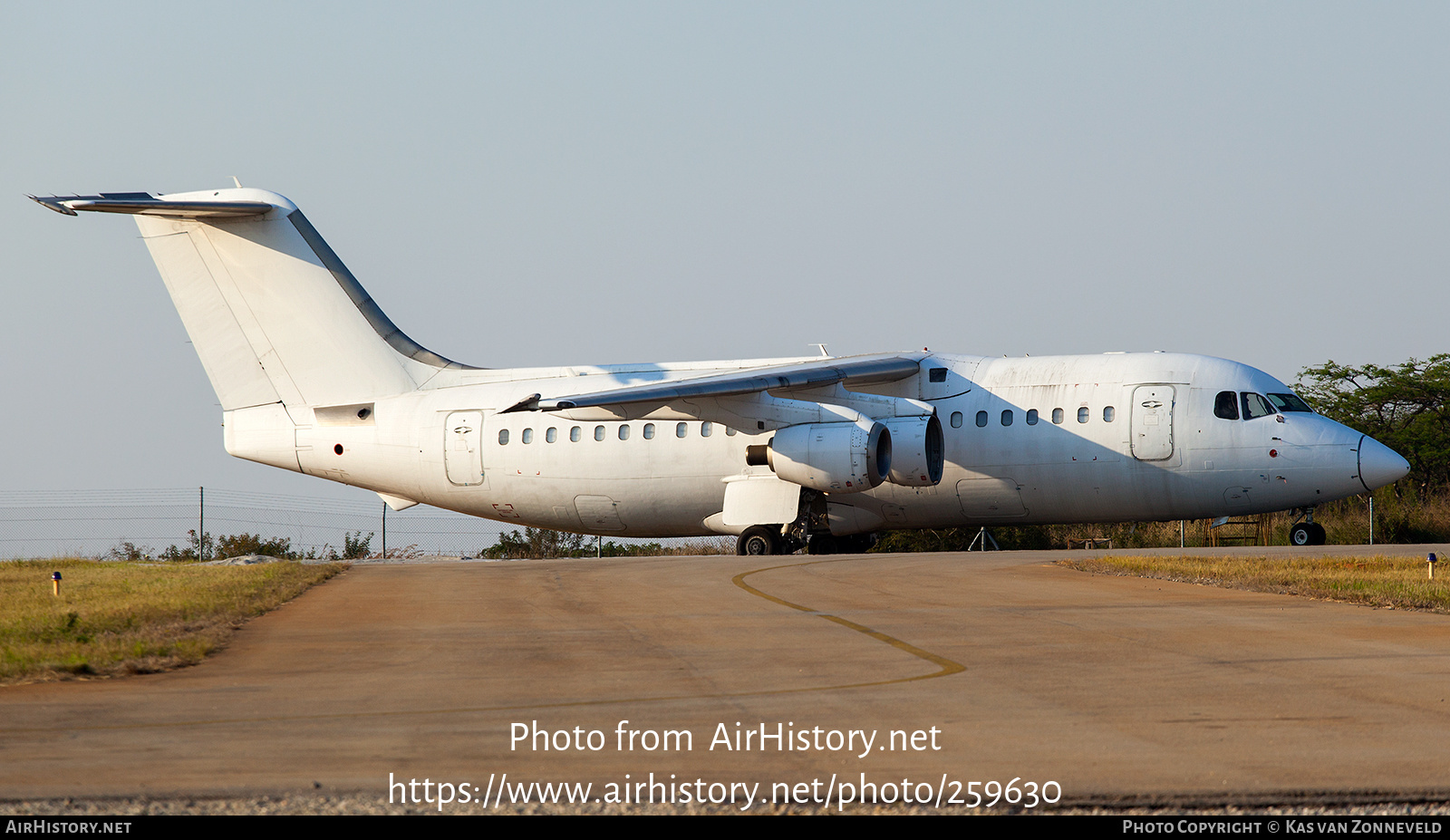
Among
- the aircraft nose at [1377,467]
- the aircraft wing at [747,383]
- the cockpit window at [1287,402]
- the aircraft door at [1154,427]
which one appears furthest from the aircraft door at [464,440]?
the aircraft nose at [1377,467]

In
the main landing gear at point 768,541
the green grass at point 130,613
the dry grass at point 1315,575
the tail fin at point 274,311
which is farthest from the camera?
the tail fin at point 274,311

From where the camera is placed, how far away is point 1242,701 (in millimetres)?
7277

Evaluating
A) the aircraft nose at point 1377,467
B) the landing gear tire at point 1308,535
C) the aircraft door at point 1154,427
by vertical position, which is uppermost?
the aircraft door at point 1154,427

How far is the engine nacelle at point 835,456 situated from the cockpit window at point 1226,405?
5.78m

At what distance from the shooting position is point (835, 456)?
2305 centimetres

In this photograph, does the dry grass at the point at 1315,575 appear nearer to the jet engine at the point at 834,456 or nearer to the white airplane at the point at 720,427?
the jet engine at the point at 834,456

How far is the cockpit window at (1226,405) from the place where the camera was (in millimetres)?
23297

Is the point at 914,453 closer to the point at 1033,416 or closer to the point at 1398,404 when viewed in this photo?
the point at 1033,416

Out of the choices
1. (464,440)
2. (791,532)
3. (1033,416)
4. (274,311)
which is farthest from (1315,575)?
(274,311)

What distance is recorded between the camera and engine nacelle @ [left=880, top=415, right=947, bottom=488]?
76.7ft

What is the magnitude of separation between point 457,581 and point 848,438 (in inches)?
332
